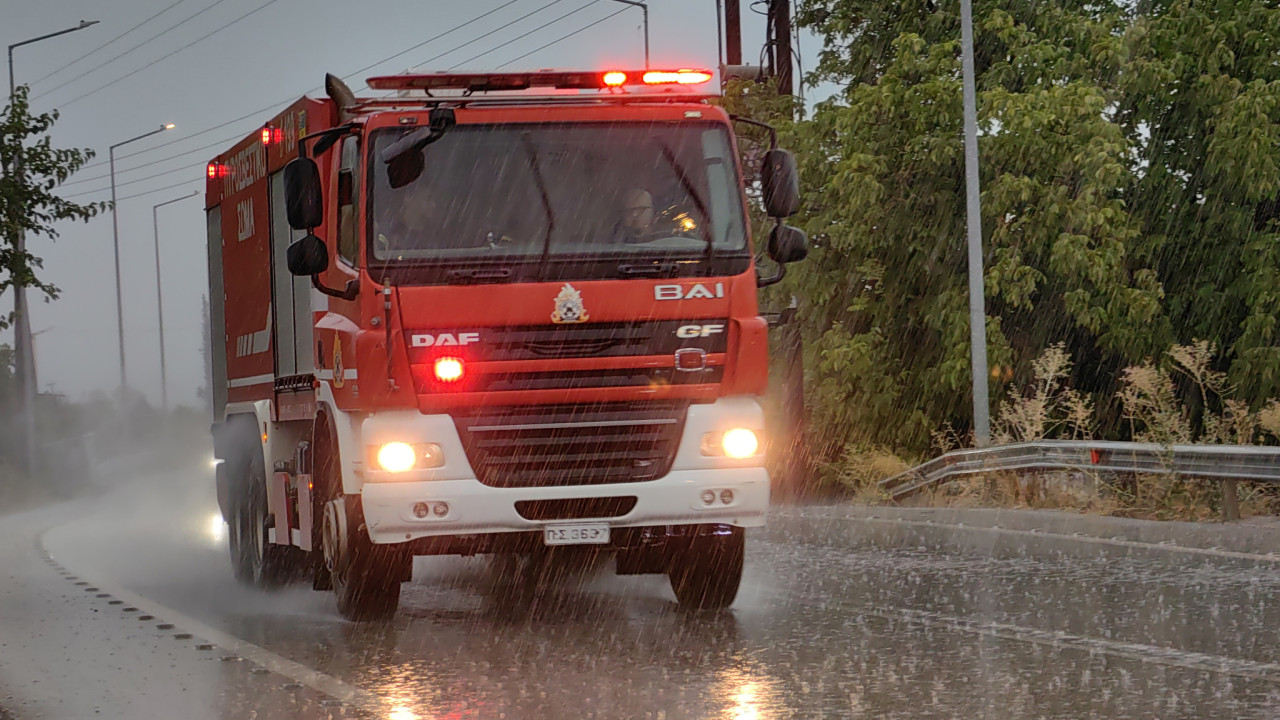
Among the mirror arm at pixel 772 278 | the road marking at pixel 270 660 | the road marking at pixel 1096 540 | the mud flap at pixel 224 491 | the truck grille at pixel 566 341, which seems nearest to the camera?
the road marking at pixel 270 660

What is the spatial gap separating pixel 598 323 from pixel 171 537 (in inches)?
445

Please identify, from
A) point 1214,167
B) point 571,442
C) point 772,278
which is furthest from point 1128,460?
point 1214,167

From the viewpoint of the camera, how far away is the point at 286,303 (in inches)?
456

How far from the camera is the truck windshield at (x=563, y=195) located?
370 inches

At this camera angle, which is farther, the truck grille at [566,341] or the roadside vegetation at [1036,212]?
the roadside vegetation at [1036,212]

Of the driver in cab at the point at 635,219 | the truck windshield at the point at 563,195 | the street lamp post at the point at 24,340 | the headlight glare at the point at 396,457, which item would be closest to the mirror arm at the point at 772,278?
the truck windshield at the point at 563,195

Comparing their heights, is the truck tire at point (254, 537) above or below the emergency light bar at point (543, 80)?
below

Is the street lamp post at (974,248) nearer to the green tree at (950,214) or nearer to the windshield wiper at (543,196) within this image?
the green tree at (950,214)

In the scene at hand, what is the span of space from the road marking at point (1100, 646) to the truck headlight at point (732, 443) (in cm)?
110

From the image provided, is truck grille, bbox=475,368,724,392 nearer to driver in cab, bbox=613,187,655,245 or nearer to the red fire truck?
the red fire truck

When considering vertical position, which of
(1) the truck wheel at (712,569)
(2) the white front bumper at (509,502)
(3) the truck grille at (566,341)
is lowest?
(1) the truck wheel at (712,569)

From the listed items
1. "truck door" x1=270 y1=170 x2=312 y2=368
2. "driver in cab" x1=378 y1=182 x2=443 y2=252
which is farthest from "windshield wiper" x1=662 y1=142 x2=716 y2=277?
"truck door" x1=270 y1=170 x2=312 y2=368

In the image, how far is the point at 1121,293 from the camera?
25.7m

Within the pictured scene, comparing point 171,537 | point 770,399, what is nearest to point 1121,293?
point 770,399
